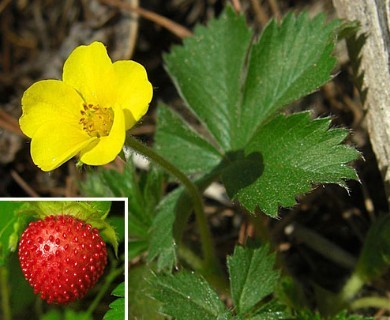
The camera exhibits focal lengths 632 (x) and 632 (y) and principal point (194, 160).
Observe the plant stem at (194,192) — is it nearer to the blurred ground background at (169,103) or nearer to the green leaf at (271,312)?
the blurred ground background at (169,103)

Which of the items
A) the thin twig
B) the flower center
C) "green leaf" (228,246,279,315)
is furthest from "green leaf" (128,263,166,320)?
the thin twig

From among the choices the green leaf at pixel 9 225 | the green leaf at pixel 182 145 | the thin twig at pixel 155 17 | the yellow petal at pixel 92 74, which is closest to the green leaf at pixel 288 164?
the green leaf at pixel 182 145

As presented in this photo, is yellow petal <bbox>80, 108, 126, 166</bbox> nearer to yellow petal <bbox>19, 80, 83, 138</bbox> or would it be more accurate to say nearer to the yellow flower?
the yellow flower

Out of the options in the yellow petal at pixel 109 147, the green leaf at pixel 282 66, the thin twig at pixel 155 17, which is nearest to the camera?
the yellow petal at pixel 109 147

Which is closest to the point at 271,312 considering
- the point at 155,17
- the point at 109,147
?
the point at 109,147

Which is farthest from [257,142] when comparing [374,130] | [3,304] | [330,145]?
[3,304]

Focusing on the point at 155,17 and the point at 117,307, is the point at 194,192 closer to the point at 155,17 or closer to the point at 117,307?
the point at 117,307

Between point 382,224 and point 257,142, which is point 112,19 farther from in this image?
point 382,224
